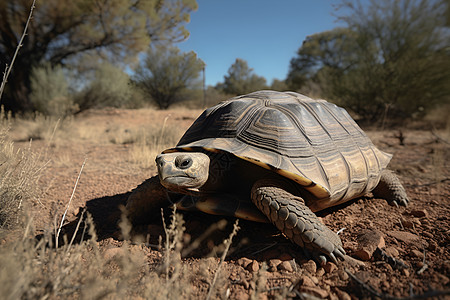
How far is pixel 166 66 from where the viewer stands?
1881 centimetres

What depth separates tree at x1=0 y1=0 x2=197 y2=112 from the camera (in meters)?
9.62

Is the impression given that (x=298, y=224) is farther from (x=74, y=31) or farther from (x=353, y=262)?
(x=74, y=31)

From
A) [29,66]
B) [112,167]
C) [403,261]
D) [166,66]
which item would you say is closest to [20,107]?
[29,66]

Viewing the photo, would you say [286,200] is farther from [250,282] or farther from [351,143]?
[351,143]

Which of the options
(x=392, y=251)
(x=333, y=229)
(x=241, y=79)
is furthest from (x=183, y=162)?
(x=241, y=79)

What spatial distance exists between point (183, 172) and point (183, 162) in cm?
8

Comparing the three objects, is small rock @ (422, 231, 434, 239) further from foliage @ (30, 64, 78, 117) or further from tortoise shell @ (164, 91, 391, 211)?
foliage @ (30, 64, 78, 117)

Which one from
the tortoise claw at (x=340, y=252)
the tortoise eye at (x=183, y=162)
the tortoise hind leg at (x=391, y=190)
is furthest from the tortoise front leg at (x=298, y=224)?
the tortoise hind leg at (x=391, y=190)

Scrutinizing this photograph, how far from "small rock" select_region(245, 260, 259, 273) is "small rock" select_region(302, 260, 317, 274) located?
0.29 metres

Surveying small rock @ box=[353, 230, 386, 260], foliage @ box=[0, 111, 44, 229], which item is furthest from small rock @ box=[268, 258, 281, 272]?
foliage @ box=[0, 111, 44, 229]

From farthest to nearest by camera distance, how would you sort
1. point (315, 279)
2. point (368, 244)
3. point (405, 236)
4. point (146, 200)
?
point (146, 200) < point (405, 236) < point (368, 244) < point (315, 279)

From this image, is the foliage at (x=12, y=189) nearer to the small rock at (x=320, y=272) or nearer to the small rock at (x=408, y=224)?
the small rock at (x=320, y=272)

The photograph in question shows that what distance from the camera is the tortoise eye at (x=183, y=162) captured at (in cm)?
168

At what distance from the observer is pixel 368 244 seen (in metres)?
1.59
